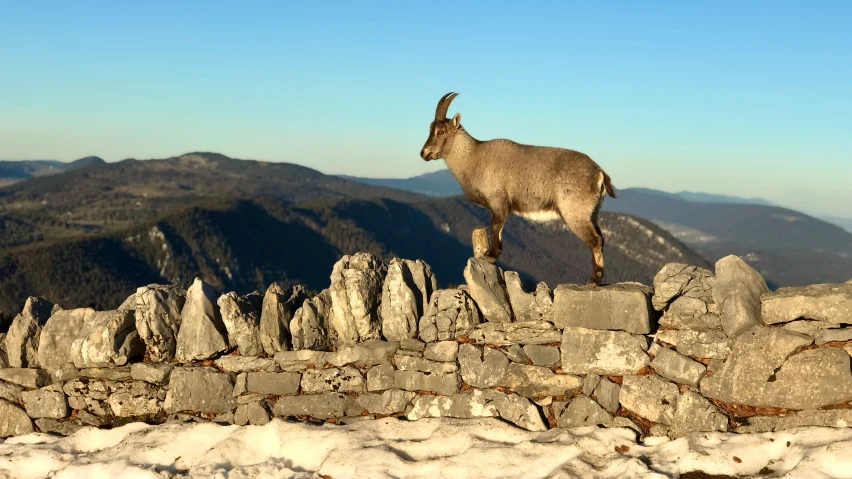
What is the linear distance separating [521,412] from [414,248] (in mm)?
159077

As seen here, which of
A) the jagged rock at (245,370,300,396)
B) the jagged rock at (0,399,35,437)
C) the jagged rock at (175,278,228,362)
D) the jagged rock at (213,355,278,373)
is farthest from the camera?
the jagged rock at (0,399,35,437)

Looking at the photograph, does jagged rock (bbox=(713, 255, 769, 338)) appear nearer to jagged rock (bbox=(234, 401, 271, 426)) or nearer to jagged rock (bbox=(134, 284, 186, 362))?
jagged rock (bbox=(234, 401, 271, 426))

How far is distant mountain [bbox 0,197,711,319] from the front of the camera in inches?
4545

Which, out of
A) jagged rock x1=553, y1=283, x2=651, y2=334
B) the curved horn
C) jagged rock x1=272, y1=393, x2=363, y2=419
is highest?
the curved horn

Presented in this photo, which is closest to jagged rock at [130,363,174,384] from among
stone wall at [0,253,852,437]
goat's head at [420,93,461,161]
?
stone wall at [0,253,852,437]

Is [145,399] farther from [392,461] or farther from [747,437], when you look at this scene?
[747,437]

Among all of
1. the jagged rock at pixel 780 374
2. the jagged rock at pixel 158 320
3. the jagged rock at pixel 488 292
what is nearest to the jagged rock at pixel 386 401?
the jagged rock at pixel 488 292

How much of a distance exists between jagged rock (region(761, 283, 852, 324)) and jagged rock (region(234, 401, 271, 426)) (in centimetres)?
656

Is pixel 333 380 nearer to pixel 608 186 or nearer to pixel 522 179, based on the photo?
pixel 522 179

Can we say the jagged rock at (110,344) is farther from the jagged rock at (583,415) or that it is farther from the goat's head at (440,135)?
the jagged rock at (583,415)

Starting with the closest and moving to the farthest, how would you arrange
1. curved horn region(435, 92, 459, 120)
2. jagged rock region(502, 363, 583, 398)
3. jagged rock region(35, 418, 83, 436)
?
jagged rock region(502, 363, 583, 398), jagged rock region(35, 418, 83, 436), curved horn region(435, 92, 459, 120)

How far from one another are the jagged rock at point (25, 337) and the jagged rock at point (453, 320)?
620cm

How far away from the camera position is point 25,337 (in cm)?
1040

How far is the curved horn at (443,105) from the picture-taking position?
11.3 m
